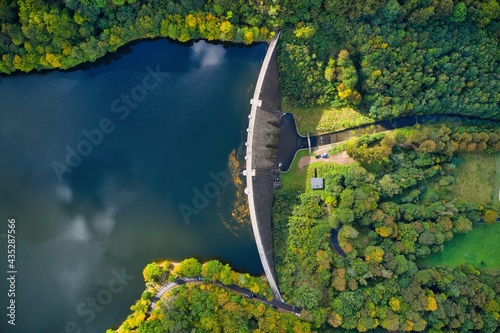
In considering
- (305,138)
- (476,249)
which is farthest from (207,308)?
(476,249)

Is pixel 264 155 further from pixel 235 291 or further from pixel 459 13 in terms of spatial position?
pixel 459 13

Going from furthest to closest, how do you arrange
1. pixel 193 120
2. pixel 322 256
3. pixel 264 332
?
1. pixel 193 120
2. pixel 322 256
3. pixel 264 332

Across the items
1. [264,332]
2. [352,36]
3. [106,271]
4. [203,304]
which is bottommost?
[264,332]

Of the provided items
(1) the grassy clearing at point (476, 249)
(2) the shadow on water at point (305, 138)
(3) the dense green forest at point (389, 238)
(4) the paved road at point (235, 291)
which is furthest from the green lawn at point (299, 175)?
(1) the grassy clearing at point (476, 249)

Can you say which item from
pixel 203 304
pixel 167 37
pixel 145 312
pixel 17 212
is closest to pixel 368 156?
pixel 203 304

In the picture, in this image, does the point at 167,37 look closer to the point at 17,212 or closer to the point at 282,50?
the point at 282,50

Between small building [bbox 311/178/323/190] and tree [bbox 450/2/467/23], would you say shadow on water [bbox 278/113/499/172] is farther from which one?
tree [bbox 450/2/467/23]
